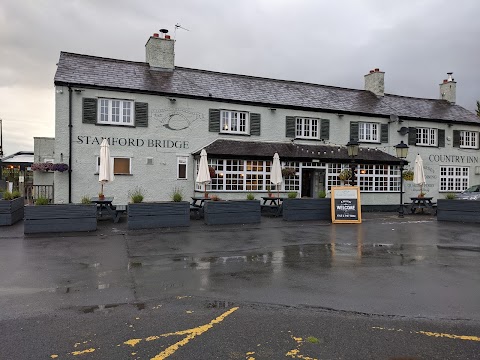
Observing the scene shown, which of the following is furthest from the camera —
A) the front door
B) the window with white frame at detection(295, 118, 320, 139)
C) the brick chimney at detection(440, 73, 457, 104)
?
the brick chimney at detection(440, 73, 457, 104)

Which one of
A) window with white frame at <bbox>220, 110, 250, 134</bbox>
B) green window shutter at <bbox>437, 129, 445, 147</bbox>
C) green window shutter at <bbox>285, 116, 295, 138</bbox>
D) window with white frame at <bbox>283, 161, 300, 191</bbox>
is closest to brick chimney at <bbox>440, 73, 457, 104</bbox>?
green window shutter at <bbox>437, 129, 445, 147</bbox>

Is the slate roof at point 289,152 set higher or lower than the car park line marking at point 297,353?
higher

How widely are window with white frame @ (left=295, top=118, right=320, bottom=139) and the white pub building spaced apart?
0.19 feet

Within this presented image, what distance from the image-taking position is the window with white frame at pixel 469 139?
83.4ft

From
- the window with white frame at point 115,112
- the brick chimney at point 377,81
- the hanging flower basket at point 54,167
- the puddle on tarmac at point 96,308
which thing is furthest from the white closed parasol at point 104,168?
the brick chimney at point 377,81

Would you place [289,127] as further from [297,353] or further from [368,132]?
[297,353]

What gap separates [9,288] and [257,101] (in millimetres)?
16229

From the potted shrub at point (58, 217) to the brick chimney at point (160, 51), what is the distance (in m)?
11.1

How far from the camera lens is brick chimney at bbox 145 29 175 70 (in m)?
20.3

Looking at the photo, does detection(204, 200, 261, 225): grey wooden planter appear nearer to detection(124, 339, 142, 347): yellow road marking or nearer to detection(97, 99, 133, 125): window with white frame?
detection(97, 99, 133, 125): window with white frame

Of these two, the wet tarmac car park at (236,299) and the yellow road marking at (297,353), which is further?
the wet tarmac car park at (236,299)

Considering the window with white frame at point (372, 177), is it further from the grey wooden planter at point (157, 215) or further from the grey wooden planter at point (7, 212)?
the grey wooden planter at point (7, 212)

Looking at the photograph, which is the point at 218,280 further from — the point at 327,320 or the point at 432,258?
the point at 432,258

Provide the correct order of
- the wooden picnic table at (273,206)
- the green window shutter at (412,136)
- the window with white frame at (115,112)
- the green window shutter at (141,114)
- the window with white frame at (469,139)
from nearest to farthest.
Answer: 1. the wooden picnic table at (273,206)
2. the window with white frame at (115,112)
3. the green window shutter at (141,114)
4. the green window shutter at (412,136)
5. the window with white frame at (469,139)
